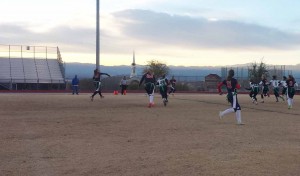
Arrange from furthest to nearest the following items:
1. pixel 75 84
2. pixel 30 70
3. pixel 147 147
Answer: pixel 30 70
pixel 75 84
pixel 147 147

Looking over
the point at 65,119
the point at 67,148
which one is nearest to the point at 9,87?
the point at 65,119

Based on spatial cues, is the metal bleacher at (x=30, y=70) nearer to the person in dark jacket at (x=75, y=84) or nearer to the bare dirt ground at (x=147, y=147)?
the person in dark jacket at (x=75, y=84)

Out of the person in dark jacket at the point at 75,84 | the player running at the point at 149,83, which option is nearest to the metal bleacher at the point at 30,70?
the person in dark jacket at the point at 75,84

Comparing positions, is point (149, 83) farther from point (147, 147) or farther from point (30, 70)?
point (30, 70)

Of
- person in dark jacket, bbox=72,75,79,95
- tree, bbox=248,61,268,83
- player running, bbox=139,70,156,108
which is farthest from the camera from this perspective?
tree, bbox=248,61,268,83

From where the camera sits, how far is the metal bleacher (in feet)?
186

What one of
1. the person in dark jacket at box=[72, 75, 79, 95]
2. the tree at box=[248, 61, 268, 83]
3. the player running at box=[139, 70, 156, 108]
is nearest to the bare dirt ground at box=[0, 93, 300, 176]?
the player running at box=[139, 70, 156, 108]

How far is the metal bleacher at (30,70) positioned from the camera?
186 ft

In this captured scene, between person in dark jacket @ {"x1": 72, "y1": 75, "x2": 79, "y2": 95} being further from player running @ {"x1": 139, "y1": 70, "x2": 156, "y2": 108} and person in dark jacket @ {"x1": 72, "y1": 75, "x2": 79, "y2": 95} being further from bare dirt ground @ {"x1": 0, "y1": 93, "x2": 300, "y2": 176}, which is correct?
bare dirt ground @ {"x1": 0, "y1": 93, "x2": 300, "y2": 176}

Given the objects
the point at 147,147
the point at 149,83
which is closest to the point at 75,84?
the point at 149,83

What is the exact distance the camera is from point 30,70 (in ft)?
198

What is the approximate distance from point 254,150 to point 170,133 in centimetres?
333

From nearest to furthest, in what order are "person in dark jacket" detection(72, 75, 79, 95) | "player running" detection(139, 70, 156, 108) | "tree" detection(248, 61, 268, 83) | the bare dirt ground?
the bare dirt ground, "player running" detection(139, 70, 156, 108), "person in dark jacket" detection(72, 75, 79, 95), "tree" detection(248, 61, 268, 83)

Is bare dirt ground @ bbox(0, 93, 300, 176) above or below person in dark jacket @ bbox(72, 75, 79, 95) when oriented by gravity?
below
